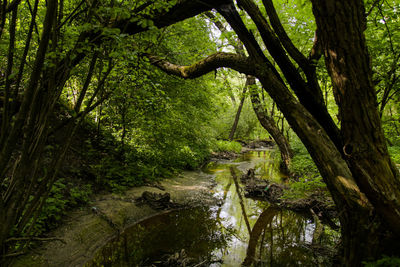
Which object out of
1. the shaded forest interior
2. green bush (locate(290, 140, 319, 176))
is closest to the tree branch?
the shaded forest interior

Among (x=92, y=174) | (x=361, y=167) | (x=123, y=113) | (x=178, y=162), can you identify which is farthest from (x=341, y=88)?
(x=178, y=162)

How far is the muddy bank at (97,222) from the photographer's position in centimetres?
309

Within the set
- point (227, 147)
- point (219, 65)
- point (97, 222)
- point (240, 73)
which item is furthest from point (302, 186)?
point (227, 147)

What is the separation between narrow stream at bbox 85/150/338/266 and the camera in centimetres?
347

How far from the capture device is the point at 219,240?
416cm

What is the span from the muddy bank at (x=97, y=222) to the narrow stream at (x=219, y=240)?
0.21 metres

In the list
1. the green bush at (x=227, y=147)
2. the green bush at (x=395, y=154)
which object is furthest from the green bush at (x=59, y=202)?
the green bush at (x=227, y=147)

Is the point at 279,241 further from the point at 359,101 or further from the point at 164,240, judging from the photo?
the point at 359,101

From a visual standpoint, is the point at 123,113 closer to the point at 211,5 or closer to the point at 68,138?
the point at 211,5

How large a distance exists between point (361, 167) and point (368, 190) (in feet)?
0.78

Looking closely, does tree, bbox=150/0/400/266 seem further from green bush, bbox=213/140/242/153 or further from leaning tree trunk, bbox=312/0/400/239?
green bush, bbox=213/140/242/153

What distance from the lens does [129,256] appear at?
347 cm

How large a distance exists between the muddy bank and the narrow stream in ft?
0.69

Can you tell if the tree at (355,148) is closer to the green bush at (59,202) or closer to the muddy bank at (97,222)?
the muddy bank at (97,222)
